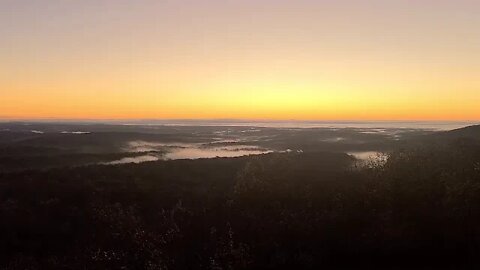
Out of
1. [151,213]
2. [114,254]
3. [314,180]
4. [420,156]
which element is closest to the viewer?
[114,254]

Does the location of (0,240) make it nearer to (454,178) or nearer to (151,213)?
(151,213)

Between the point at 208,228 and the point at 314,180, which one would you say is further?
the point at 314,180

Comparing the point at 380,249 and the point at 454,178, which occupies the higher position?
the point at 454,178

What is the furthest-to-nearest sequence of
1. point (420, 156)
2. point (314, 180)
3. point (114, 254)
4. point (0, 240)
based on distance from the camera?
point (314, 180) → point (420, 156) → point (0, 240) → point (114, 254)

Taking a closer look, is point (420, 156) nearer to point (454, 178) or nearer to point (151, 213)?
point (454, 178)

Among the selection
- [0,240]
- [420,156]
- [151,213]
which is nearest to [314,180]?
[420,156]

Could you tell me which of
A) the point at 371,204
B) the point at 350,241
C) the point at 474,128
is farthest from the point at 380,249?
the point at 474,128

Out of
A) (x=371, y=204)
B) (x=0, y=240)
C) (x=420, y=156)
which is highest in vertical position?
(x=420, y=156)
